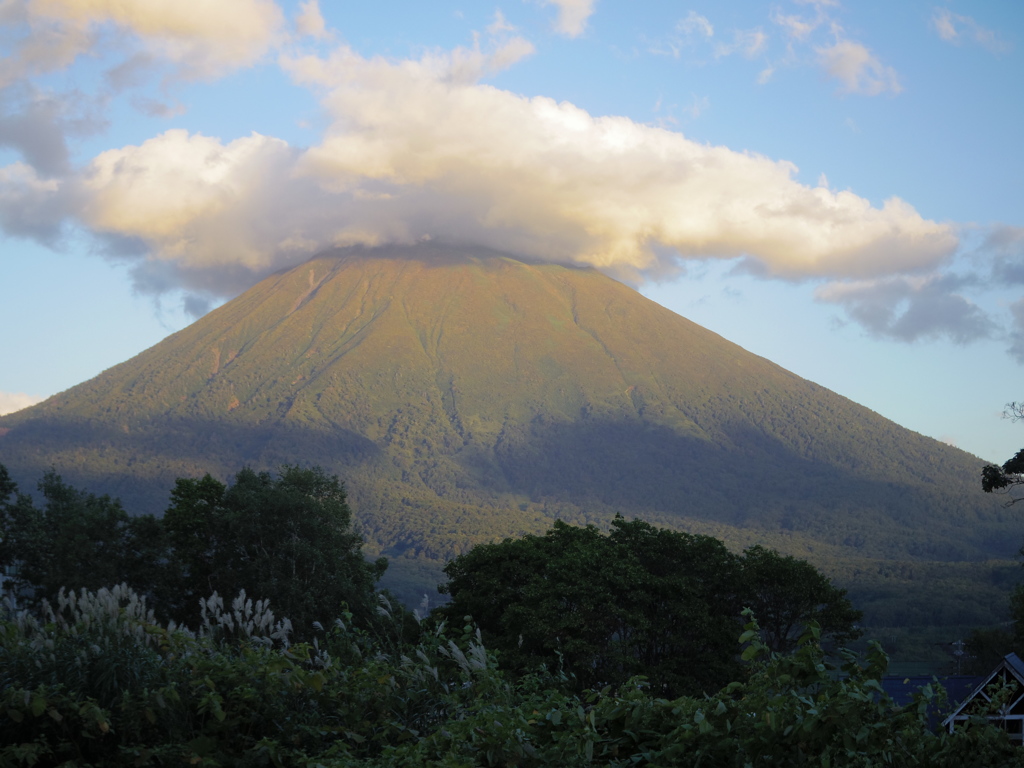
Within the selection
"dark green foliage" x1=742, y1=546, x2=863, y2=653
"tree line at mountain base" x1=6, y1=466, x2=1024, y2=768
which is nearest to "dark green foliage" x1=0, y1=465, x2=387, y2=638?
"dark green foliage" x1=742, y1=546, x2=863, y2=653

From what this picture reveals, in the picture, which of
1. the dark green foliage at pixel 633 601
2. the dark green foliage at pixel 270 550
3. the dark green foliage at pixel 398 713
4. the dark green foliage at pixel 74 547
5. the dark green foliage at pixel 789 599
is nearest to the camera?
the dark green foliage at pixel 398 713

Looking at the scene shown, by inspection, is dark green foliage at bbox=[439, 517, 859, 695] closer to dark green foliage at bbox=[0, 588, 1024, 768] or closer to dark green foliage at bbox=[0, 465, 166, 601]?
dark green foliage at bbox=[0, 465, 166, 601]

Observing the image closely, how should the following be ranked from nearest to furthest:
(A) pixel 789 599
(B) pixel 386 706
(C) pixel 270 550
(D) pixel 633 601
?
(B) pixel 386 706, (D) pixel 633 601, (A) pixel 789 599, (C) pixel 270 550

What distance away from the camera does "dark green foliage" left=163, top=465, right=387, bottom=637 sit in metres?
29.0

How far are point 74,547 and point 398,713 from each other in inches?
986

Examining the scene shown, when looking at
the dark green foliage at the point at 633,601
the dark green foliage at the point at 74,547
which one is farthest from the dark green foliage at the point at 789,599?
the dark green foliage at the point at 74,547

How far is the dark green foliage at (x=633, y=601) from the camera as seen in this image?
2581 cm

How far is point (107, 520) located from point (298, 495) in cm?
583

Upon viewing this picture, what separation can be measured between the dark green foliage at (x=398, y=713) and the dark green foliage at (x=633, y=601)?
17460 mm

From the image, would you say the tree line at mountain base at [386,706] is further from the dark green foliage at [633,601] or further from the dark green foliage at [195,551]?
the dark green foliage at [195,551]

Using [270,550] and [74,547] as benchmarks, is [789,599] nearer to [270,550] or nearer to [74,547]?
[270,550]

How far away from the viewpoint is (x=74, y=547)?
29188 millimetres

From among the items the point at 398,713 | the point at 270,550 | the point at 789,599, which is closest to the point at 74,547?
the point at 270,550

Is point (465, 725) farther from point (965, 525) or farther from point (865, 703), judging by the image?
point (965, 525)
